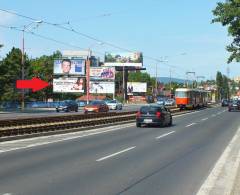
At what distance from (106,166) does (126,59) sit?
159005 mm

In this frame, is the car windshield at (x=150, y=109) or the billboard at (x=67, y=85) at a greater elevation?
the billboard at (x=67, y=85)

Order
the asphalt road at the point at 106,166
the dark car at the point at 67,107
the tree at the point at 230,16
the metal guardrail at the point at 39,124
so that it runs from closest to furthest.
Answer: the asphalt road at the point at 106,166
the metal guardrail at the point at 39,124
the tree at the point at 230,16
the dark car at the point at 67,107

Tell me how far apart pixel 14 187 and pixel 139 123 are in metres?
25.0

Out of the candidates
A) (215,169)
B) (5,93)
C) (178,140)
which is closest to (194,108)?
(5,93)

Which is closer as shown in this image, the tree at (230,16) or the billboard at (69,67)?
the tree at (230,16)

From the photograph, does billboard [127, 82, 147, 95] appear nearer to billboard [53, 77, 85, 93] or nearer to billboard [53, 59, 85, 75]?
billboard [53, 59, 85, 75]

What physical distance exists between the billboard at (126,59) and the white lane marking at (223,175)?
153741mm

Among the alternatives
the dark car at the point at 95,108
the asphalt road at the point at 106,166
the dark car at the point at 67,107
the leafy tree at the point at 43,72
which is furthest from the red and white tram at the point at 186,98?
the asphalt road at the point at 106,166

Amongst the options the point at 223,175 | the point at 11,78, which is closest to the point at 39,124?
the point at 223,175

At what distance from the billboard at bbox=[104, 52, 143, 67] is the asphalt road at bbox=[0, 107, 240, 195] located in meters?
149

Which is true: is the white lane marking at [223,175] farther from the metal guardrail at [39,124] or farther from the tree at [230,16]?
the tree at [230,16]

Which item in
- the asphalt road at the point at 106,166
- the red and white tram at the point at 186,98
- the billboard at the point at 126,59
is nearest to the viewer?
the asphalt road at the point at 106,166

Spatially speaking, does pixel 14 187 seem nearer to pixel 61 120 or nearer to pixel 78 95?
pixel 61 120

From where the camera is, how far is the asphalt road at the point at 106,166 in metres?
11.1
